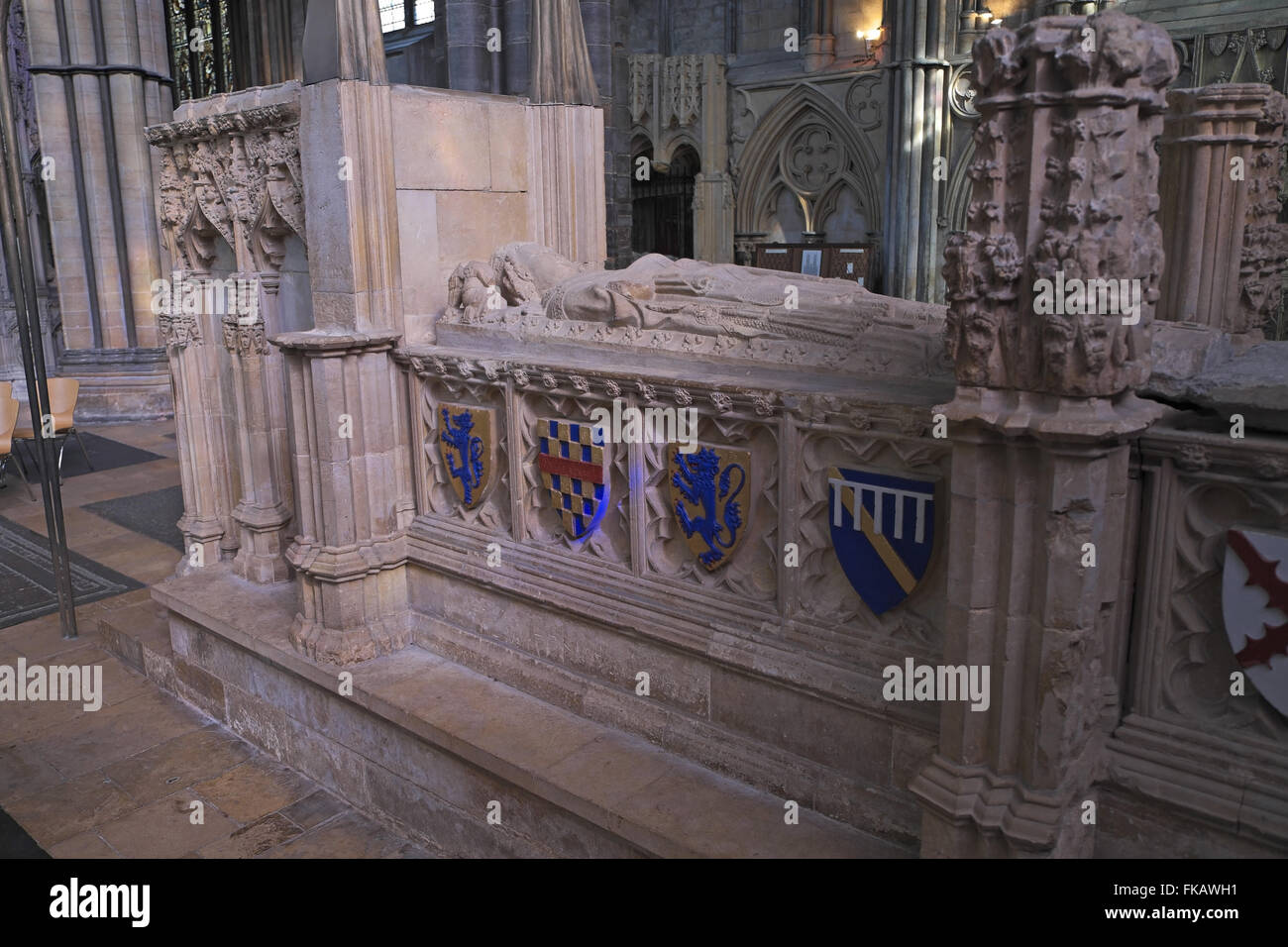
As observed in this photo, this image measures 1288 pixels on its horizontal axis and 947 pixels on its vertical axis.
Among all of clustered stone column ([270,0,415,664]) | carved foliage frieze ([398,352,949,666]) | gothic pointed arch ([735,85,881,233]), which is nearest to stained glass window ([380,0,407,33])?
gothic pointed arch ([735,85,881,233])

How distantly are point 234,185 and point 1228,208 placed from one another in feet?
13.1

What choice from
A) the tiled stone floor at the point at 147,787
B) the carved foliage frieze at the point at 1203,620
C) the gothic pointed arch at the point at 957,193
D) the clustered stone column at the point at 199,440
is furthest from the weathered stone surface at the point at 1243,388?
the gothic pointed arch at the point at 957,193

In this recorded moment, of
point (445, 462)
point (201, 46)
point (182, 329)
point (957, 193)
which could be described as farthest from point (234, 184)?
point (201, 46)

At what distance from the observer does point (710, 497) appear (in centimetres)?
332

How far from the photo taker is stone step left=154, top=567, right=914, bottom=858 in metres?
3.06

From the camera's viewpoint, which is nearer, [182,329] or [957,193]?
[182,329]

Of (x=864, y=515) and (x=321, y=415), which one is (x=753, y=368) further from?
(x=321, y=415)

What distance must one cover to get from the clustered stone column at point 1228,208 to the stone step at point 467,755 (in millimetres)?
2166

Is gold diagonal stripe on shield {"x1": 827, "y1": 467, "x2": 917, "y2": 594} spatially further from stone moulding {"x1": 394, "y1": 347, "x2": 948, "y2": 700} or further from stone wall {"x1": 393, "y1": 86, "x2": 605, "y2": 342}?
stone wall {"x1": 393, "y1": 86, "x2": 605, "y2": 342}

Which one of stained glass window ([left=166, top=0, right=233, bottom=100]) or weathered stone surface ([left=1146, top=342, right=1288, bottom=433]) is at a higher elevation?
stained glass window ([left=166, top=0, right=233, bottom=100])

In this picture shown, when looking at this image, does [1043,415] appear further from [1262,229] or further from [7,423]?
[7,423]

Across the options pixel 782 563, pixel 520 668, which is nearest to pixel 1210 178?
pixel 782 563

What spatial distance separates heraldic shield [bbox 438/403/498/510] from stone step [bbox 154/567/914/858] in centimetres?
70
